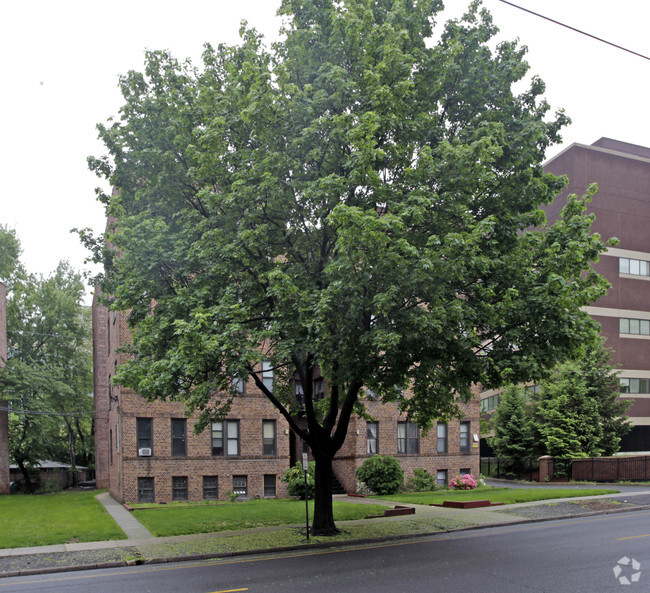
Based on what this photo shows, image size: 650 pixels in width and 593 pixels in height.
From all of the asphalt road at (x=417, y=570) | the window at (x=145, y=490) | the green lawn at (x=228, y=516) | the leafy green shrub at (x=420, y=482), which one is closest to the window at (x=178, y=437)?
the window at (x=145, y=490)

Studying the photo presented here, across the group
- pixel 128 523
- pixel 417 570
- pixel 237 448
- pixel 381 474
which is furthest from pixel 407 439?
pixel 417 570

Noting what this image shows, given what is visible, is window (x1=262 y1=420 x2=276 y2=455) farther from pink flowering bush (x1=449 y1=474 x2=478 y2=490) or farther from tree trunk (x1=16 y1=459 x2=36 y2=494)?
tree trunk (x1=16 y1=459 x2=36 y2=494)

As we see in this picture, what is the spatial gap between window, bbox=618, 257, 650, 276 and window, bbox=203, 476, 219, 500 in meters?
33.1

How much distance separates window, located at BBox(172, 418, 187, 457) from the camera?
2886cm

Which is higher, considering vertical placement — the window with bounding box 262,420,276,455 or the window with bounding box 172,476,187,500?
the window with bounding box 262,420,276,455

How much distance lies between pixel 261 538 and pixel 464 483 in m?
17.3

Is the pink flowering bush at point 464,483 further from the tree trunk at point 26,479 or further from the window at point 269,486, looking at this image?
the tree trunk at point 26,479

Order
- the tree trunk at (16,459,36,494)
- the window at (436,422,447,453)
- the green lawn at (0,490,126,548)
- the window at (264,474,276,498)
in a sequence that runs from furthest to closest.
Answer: the tree trunk at (16,459,36,494) < the window at (436,422,447,453) < the window at (264,474,276,498) < the green lawn at (0,490,126,548)

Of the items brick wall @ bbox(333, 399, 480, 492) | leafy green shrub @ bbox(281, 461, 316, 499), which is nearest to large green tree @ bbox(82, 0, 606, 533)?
leafy green shrub @ bbox(281, 461, 316, 499)

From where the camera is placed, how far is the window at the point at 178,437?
2886cm

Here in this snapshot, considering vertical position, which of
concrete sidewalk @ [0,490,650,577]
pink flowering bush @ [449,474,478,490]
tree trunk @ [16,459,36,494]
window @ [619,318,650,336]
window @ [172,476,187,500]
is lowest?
tree trunk @ [16,459,36,494]

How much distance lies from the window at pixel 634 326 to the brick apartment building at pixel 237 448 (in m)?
18.1

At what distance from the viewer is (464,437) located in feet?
109

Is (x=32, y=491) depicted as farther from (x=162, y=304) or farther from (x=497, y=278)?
(x=497, y=278)
